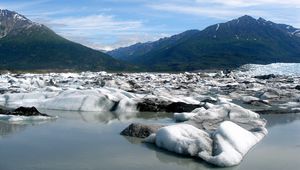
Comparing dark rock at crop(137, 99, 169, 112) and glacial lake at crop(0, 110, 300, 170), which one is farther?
dark rock at crop(137, 99, 169, 112)

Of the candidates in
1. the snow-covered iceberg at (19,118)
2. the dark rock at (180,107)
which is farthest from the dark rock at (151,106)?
the snow-covered iceberg at (19,118)

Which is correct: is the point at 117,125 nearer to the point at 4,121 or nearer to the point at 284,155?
the point at 4,121

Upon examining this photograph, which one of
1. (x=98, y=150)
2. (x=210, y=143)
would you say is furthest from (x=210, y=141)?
(x=98, y=150)

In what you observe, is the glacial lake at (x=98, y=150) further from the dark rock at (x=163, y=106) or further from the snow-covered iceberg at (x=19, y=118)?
the dark rock at (x=163, y=106)

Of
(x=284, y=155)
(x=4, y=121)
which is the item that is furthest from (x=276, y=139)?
(x=4, y=121)

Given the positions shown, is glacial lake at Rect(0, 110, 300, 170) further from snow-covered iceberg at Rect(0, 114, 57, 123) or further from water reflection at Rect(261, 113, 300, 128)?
water reflection at Rect(261, 113, 300, 128)

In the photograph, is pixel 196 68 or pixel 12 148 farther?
pixel 196 68

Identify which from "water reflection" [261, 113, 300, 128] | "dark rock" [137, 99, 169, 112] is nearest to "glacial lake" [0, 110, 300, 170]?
"water reflection" [261, 113, 300, 128]

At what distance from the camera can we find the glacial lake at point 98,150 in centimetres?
1048

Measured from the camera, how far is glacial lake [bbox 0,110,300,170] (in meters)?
10.5

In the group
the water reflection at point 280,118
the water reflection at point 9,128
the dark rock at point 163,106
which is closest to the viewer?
the water reflection at point 9,128

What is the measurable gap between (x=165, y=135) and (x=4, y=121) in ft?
24.8

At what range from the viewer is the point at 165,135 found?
40.2 feet

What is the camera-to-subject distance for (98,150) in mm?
12102
